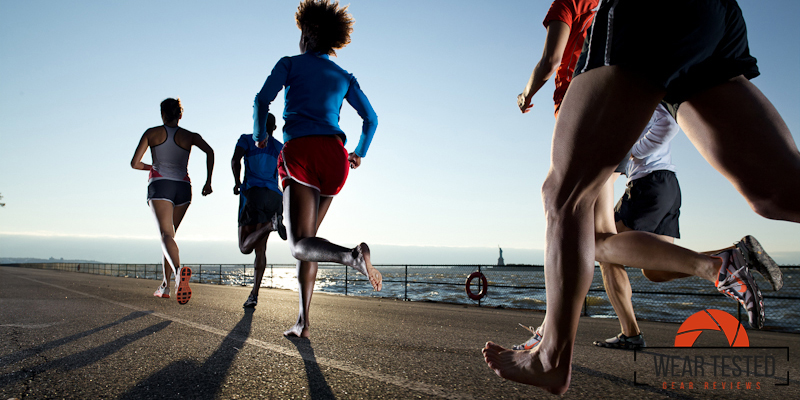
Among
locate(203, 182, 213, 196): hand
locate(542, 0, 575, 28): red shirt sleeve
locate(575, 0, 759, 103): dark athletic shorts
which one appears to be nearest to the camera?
locate(575, 0, 759, 103): dark athletic shorts

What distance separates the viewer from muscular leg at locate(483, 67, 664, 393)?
1219 millimetres

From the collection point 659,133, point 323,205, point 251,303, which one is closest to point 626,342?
point 659,133

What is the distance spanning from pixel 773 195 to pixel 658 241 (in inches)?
28.7

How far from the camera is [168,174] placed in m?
4.99

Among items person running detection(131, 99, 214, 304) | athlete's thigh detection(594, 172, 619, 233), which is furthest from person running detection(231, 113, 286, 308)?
athlete's thigh detection(594, 172, 619, 233)

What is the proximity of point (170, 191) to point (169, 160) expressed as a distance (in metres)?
0.36

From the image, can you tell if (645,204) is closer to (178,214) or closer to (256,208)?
(256,208)

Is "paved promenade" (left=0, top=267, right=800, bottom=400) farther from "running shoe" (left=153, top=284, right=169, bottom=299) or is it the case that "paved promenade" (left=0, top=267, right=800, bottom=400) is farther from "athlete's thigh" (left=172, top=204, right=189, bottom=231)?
"athlete's thigh" (left=172, top=204, right=189, bottom=231)

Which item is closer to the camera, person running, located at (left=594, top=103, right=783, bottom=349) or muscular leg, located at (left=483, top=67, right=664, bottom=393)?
muscular leg, located at (left=483, top=67, right=664, bottom=393)

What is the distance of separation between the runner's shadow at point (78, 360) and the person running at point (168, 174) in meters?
2.43

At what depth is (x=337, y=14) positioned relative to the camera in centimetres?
310

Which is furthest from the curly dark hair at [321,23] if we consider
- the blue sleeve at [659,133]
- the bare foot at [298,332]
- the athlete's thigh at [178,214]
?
the athlete's thigh at [178,214]

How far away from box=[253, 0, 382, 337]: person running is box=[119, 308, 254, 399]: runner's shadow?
771mm

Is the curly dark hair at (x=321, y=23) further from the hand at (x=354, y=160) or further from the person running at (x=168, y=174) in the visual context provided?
the person running at (x=168, y=174)
